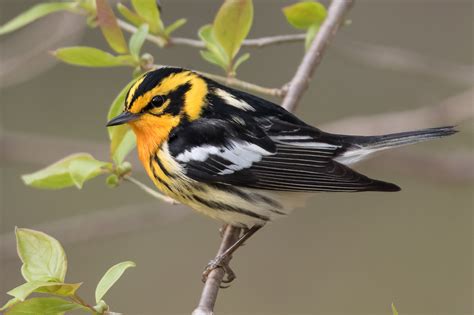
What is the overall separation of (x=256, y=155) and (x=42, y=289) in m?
1.32

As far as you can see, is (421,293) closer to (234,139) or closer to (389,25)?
(389,25)

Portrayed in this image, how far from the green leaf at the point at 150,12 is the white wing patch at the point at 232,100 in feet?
1.30

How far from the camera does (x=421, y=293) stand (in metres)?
6.80

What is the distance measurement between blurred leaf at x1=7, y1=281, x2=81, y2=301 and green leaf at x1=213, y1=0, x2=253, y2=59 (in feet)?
3.85

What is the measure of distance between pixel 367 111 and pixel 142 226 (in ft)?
13.9

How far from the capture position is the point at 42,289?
7.36ft

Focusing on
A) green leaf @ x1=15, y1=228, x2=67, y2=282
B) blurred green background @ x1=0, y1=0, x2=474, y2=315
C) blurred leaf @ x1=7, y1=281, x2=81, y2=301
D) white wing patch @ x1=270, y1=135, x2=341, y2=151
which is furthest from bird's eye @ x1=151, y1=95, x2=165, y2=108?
blurred green background @ x1=0, y1=0, x2=474, y2=315

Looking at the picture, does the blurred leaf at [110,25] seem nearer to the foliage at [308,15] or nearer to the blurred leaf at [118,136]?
the blurred leaf at [118,136]

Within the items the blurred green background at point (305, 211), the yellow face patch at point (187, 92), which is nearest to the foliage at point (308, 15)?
the yellow face patch at point (187, 92)

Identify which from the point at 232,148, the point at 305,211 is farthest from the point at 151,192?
the point at 305,211

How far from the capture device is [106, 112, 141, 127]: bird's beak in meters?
3.01

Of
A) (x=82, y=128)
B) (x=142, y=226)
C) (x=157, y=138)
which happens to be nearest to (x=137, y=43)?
(x=157, y=138)

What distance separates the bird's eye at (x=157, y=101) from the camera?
130 inches

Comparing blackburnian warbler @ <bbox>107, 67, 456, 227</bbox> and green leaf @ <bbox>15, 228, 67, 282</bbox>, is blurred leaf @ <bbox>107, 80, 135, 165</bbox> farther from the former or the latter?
green leaf @ <bbox>15, 228, 67, 282</bbox>
